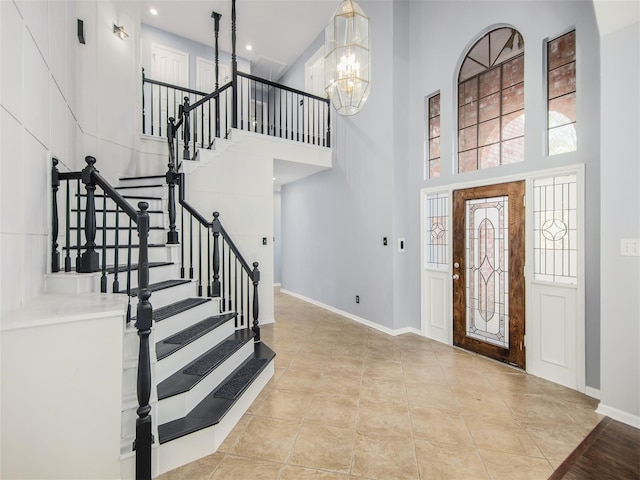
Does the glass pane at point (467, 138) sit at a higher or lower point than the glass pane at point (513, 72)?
lower

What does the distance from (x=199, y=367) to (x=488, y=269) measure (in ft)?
10.9

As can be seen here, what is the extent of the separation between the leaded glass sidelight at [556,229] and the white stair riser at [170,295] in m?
3.66

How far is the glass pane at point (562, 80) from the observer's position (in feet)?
9.35

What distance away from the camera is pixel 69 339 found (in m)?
1.41

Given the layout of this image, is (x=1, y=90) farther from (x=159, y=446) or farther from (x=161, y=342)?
(x=159, y=446)

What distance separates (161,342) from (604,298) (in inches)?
141

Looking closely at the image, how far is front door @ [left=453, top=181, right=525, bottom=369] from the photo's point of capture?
10.7 ft

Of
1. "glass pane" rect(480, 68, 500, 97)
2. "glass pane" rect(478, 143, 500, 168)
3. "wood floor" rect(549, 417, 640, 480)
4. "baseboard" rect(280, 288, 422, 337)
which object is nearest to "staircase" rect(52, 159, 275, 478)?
"baseboard" rect(280, 288, 422, 337)

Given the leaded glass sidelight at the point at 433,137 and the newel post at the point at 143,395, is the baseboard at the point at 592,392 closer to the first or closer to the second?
the leaded glass sidelight at the point at 433,137

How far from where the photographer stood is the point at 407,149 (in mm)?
4539

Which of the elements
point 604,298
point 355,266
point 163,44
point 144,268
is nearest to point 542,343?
point 604,298

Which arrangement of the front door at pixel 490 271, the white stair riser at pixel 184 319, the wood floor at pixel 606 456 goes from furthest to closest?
the front door at pixel 490 271
the white stair riser at pixel 184 319
the wood floor at pixel 606 456

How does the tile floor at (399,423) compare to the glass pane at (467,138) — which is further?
the glass pane at (467,138)

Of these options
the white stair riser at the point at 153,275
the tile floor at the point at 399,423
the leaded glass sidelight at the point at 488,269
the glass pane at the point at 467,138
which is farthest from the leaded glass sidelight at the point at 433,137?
the white stair riser at the point at 153,275
